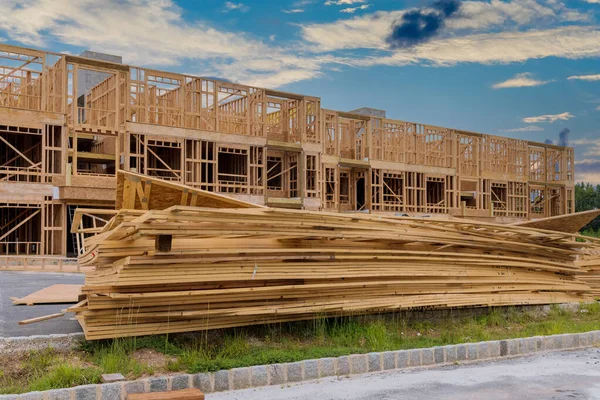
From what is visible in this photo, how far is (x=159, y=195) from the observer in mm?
9727

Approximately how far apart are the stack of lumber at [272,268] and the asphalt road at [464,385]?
1454 millimetres

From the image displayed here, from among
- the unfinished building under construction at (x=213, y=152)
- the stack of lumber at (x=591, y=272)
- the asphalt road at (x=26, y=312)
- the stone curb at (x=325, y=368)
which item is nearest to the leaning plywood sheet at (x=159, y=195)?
the asphalt road at (x=26, y=312)

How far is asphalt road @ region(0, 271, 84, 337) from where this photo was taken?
30.8 feet

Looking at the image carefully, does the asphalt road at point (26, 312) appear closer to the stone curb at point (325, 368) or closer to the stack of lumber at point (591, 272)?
the stone curb at point (325, 368)

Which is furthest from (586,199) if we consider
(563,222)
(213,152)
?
(563,222)

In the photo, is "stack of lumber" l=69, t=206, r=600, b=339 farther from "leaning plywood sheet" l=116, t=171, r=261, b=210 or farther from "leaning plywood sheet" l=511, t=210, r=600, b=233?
"leaning plywood sheet" l=511, t=210, r=600, b=233

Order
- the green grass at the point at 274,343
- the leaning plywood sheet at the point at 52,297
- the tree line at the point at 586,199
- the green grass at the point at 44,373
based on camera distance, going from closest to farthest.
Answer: the green grass at the point at 44,373, the green grass at the point at 274,343, the leaning plywood sheet at the point at 52,297, the tree line at the point at 586,199

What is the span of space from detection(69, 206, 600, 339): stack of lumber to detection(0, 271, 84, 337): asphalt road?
1.06 m

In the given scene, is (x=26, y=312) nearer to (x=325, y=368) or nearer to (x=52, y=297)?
(x=52, y=297)

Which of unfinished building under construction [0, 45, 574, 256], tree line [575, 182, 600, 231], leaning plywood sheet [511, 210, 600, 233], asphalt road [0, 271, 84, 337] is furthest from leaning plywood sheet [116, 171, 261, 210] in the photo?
tree line [575, 182, 600, 231]

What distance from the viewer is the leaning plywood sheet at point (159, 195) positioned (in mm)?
9406

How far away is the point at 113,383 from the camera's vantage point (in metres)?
6.77

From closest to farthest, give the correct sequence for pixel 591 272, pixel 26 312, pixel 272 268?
pixel 272 268 < pixel 26 312 < pixel 591 272

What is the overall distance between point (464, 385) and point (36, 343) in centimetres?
534
